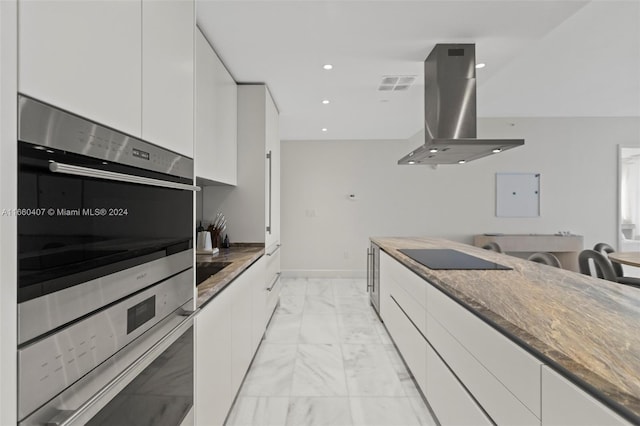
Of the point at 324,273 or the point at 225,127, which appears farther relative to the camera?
the point at 324,273

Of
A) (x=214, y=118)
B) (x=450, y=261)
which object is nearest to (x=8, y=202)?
(x=214, y=118)

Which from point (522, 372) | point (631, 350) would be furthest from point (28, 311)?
point (631, 350)

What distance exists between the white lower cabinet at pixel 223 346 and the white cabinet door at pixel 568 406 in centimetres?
118

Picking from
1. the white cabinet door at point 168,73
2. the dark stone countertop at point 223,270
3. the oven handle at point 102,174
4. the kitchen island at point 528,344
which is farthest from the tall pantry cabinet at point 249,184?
the oven handle at point 102,174

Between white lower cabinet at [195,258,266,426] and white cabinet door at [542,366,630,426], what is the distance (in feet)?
3.87

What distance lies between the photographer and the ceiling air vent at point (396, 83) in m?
3.10

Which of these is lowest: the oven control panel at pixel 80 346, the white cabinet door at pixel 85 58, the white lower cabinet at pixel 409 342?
the white lower cabinet at pixel 409 342

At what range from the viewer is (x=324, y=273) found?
5.98 meters

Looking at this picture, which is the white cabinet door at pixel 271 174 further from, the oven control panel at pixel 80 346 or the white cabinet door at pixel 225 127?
the oven control panel at pixel 80 346

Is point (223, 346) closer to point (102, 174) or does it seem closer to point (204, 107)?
point (102, 174)

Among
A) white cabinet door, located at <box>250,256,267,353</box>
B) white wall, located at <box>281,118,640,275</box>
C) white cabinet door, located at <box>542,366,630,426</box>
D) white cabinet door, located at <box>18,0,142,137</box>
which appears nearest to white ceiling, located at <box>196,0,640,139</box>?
white wall, located at <box>281,118,640,275</box>

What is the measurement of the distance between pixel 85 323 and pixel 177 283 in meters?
0.43

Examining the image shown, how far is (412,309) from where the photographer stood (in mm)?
2219

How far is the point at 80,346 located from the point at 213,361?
0.90 meters
